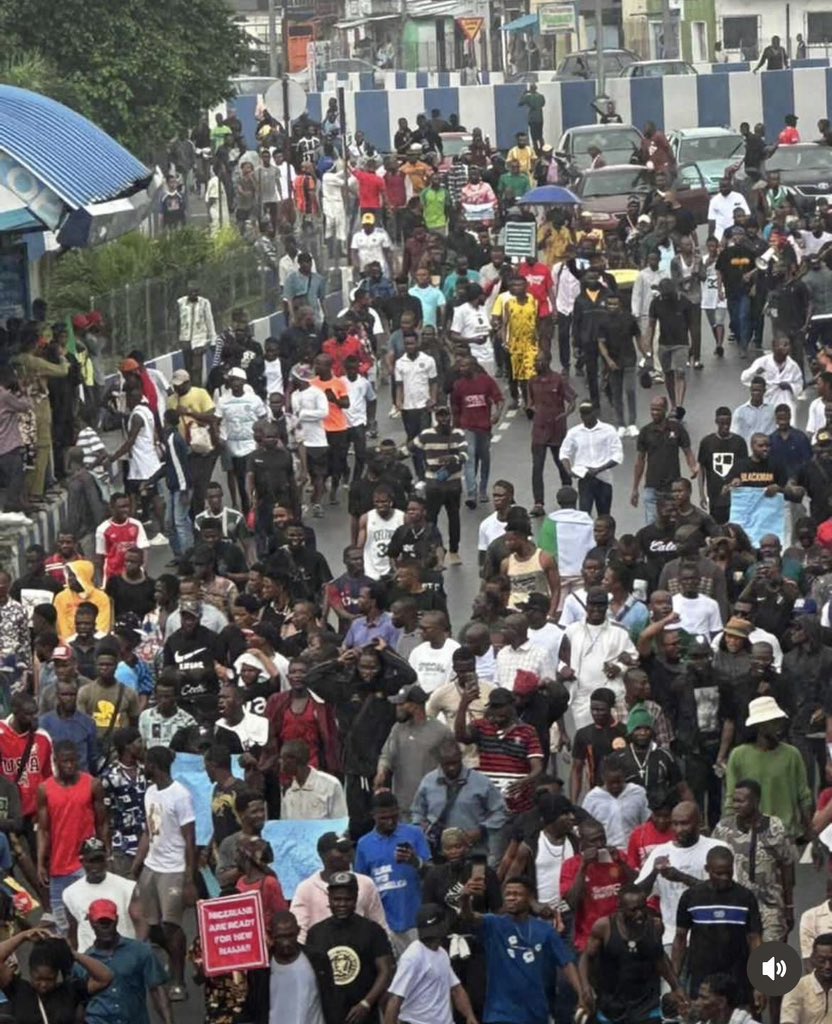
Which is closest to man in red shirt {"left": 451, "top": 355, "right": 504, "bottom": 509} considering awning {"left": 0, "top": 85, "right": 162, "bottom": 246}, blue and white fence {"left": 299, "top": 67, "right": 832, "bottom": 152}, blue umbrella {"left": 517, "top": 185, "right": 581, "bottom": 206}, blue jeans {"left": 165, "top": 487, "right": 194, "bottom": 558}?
blue jeans {"left": 165, "top": 487, "right": 194, "bottom": 558}

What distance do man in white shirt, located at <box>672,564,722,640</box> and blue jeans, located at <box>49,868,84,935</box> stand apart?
13.7 ft

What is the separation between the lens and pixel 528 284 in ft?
94.2

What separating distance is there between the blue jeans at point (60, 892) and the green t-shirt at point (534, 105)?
33.2m

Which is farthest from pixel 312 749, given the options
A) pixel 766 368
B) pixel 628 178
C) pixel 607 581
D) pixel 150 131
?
pixel 150 131

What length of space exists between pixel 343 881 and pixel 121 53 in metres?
29.2

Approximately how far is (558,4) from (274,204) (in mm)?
40932

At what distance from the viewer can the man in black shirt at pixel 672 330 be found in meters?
27.5

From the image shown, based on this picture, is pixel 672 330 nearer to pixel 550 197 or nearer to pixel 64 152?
pixel 64 152

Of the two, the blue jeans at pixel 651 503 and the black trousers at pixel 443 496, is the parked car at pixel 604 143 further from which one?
the blue jeans at pixel 651 503

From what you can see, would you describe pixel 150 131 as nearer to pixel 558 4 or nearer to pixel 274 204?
pixel 274 204

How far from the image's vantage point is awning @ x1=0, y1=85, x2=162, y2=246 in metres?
25.5

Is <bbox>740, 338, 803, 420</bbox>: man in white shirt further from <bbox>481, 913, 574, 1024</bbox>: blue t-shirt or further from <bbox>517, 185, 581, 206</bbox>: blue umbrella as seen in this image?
<bbox>481, 913, 574, 1024</bbox>: blue t-shirt

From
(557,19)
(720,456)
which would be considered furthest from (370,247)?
(557,19)

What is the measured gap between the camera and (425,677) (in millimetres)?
18094
